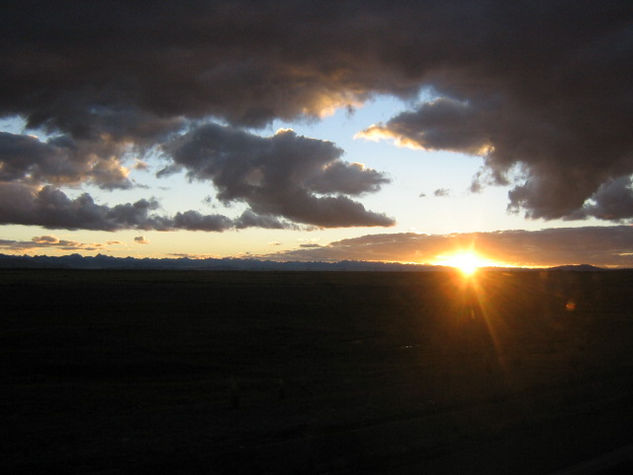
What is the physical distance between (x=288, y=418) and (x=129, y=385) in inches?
361

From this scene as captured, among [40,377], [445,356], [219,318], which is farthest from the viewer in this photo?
[219,318]

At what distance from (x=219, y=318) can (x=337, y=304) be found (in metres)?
17.5

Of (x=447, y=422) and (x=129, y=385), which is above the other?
(x=447, y=422)

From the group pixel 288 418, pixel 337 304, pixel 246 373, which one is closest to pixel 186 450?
pixel 288 418

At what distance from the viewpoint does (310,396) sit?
46.3ft

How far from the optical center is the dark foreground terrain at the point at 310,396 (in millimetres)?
8469

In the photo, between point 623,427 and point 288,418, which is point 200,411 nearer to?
point 288,418

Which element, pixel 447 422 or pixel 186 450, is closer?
pixel 186 450

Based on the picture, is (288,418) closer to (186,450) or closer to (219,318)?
(186,450)

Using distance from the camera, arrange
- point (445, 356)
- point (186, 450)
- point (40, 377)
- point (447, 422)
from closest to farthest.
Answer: point (186, 450)
point (447, 422)
point (40, 377)
point (445, 356)

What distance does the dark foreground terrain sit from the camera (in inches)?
333

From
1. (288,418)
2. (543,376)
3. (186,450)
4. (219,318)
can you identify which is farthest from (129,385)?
(219,318)

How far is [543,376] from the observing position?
16.4 m

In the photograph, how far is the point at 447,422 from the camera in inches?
415
